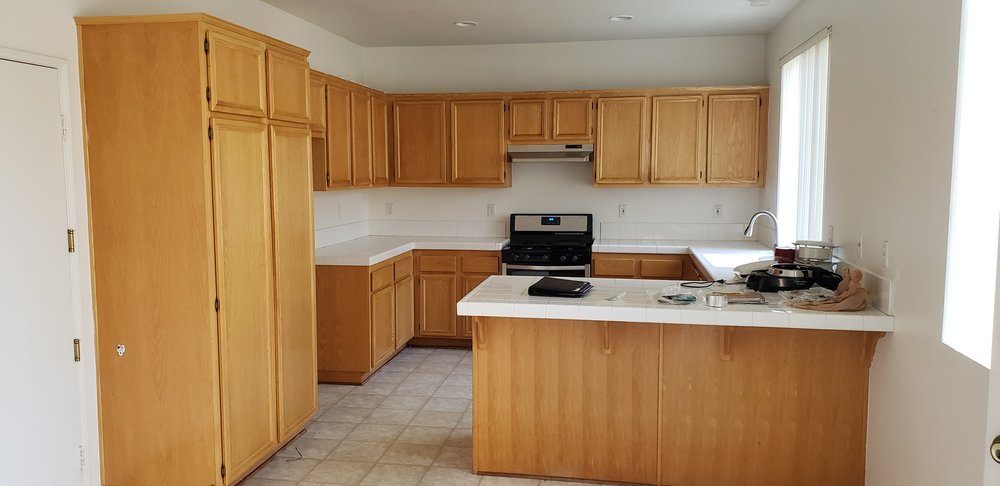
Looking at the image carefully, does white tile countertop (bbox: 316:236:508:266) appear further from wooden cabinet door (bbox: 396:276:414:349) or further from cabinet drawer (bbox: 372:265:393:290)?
wooden cabinet door (bbox: 396:276:414:349)

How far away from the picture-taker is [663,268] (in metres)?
5.55

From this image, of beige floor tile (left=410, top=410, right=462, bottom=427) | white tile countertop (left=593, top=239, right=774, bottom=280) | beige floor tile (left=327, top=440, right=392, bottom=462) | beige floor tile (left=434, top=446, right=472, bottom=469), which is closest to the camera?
beige floor tile (left=434, top=446, right=472, bottom=469)

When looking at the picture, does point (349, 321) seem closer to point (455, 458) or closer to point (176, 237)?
point (455, 458)

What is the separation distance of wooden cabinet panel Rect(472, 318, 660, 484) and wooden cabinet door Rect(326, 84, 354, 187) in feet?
6.99

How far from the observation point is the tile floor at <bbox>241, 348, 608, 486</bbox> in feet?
11.3

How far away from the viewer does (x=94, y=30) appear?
2930mm

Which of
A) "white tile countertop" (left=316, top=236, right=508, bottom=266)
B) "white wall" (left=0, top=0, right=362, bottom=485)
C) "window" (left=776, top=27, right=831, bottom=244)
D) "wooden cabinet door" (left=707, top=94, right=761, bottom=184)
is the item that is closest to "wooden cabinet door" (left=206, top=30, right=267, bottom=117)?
"white wall" (left=0, top=0, right=362, bottom=485)

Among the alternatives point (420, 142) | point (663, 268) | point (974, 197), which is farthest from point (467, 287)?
point (974, 197)

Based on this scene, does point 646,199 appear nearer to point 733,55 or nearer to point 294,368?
point 733,55

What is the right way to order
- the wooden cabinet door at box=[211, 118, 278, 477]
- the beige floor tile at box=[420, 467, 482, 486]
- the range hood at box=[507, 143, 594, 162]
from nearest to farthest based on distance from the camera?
the wooden cabinet door at box=[211, 118, 278, 477], the beige floor tile at box=[420, 467, 482, 486], the range hood at box=[507, 143, 594, 162]

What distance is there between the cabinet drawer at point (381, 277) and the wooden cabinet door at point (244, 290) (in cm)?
150

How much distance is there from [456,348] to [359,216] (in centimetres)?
151

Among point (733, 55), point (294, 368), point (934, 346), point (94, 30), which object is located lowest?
point (294, 368)

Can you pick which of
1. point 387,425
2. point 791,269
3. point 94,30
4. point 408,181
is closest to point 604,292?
point 791,269
